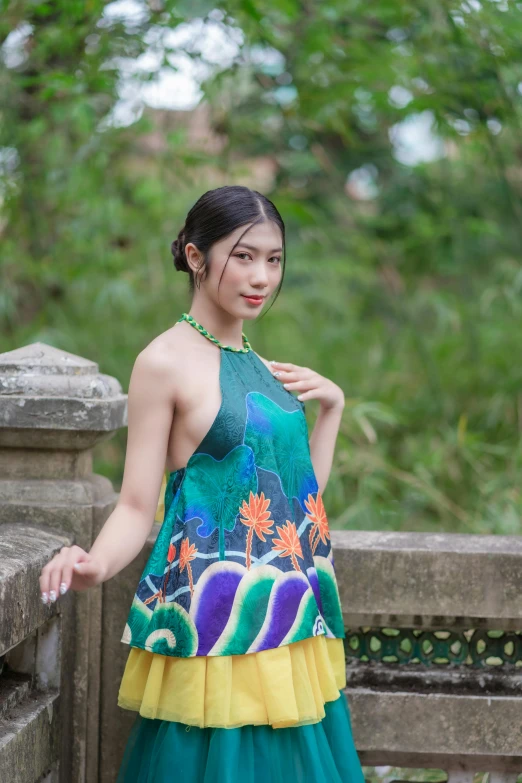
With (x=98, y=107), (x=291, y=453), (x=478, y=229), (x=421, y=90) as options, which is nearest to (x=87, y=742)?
(x=291, y=453)

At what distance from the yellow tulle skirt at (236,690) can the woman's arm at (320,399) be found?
0.45 m

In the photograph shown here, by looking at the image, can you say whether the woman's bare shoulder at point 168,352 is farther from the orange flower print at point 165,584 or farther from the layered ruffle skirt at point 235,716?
the layered ruffle skirt at point 235,716

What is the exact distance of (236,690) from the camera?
1.58 metres

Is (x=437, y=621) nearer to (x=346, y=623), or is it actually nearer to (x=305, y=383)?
(x=346, y=623)

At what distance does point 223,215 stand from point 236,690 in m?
0.92

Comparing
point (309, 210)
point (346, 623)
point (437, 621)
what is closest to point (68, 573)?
point (346, 623)

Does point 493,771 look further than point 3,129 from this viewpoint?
No

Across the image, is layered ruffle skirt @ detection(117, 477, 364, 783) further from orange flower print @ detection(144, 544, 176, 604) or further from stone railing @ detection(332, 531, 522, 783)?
stone railing @ detection(332, 531, 522, 783)

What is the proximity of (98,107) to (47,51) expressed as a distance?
1.13ft

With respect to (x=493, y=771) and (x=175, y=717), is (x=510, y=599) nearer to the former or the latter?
(x=493, y=771)

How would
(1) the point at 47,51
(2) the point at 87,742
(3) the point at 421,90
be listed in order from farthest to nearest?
(3) the point at 421,90, (1) the point at 47,51, (2) the point at 87,742

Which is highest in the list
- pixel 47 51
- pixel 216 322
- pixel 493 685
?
pixel 47 51

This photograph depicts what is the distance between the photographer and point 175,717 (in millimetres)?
1581

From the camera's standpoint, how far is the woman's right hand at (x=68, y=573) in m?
1.44
